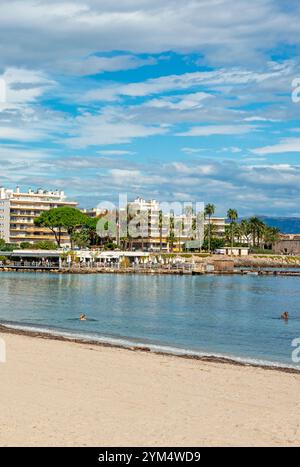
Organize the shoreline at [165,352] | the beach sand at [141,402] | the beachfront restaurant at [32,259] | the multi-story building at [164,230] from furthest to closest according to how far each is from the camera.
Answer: the multi-story building at [164,230] → the beachfront restaurant at [32,259] → the shoreline at [165,352] → the beach sand at [141,402]

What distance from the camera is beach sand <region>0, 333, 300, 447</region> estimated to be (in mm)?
11375

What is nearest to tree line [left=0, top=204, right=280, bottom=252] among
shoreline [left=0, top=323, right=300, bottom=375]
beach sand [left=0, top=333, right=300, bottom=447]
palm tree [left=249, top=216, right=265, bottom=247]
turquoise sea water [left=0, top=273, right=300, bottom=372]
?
palm tree [left=249, top=216, right=265, bottom=247]

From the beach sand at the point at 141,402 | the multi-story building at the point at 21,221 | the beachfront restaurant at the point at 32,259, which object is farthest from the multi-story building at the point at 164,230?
the beach sand at the point at 141,402

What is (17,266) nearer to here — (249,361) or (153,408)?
(249,361)

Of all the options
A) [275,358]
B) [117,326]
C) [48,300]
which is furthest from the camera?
[48,300]

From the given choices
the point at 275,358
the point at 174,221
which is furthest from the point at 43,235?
the point at 275,358

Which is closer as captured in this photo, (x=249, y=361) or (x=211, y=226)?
(x=249, y=361)

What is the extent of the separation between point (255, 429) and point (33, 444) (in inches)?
156

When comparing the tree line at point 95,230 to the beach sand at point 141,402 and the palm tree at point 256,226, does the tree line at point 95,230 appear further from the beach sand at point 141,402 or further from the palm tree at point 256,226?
the beach sand at point 141,402

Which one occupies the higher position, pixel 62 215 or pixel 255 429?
pixel 62 215

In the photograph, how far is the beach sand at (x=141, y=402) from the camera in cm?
1138

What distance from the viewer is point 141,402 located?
14305 mm

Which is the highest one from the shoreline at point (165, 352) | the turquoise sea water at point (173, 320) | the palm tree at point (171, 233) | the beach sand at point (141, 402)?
the palm tree at point (171, 233)

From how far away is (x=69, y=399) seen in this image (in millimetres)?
14375
